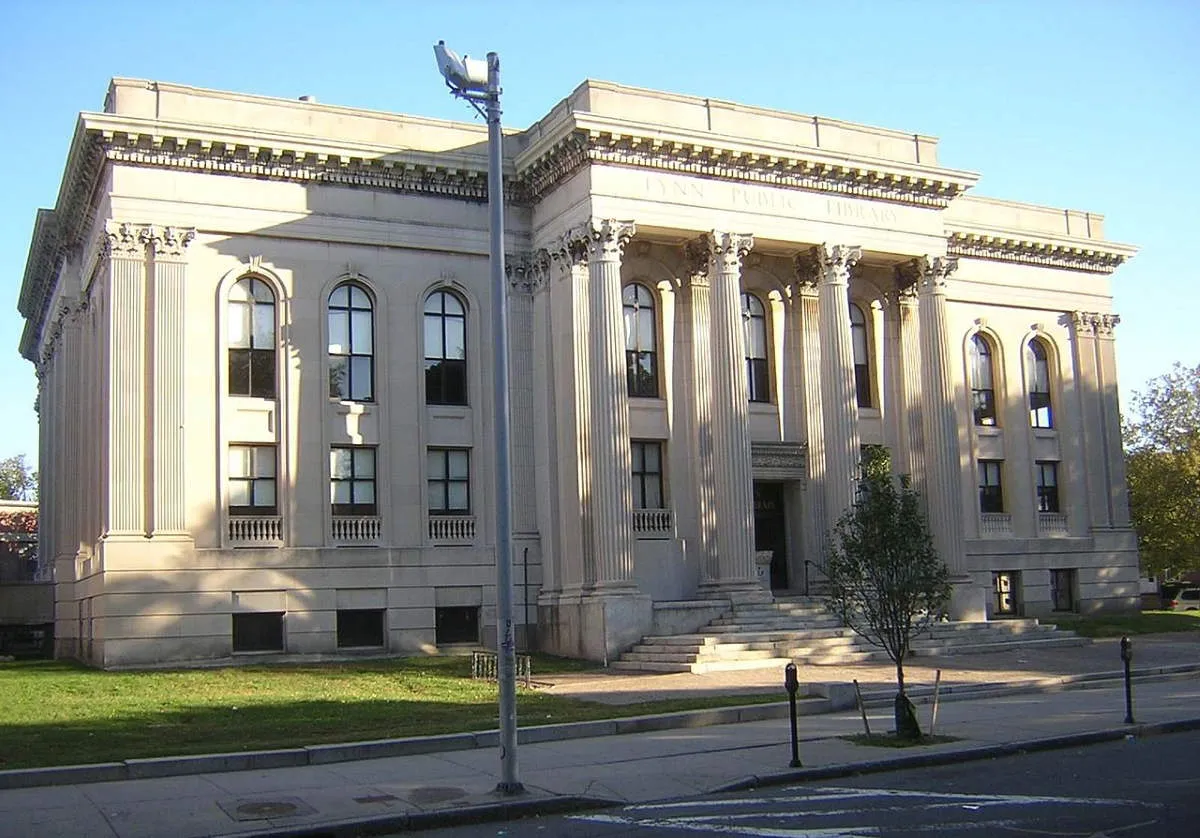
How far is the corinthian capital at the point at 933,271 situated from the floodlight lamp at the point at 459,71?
26039 millimetres

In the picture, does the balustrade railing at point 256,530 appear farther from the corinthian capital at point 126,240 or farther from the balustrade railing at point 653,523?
the balustrade railing at point 653,523

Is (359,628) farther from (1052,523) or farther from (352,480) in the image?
(1052,523)

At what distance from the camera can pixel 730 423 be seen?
1373 inches

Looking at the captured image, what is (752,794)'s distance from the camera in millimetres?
15016

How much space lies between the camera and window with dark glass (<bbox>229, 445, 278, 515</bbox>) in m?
34.0

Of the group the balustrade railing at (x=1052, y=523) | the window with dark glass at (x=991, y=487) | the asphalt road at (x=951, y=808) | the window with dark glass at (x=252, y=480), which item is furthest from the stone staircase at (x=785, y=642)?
the asphalt road at (x=951, y=808)

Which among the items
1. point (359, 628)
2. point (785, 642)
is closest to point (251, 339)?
point (359, 628)

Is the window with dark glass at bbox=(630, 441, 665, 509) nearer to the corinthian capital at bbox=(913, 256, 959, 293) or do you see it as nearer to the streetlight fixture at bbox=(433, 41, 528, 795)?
the corinthian capital at bbox=(913, 256, 959, 293)

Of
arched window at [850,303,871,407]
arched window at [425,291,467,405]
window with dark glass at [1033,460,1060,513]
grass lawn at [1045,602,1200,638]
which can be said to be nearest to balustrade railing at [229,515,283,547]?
arched window at [425,291,467,405]

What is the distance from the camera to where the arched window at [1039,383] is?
46.8 metres

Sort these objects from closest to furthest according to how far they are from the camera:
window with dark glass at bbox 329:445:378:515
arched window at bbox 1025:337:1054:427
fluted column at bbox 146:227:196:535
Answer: fluted column at bbox 146:227:196:535 → window with dark glass at bbox 329:445:378:515 → arched window at bbox 1025:337:1054:427

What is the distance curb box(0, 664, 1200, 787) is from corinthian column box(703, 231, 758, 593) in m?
10.2

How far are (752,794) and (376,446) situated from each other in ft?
73.2

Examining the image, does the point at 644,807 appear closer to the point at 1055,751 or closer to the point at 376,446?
the point at 1055,751
